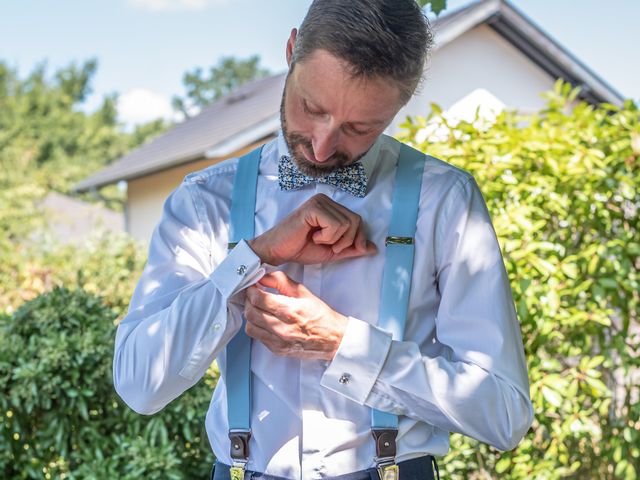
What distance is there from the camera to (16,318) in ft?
13.4

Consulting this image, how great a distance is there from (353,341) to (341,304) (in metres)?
0.17

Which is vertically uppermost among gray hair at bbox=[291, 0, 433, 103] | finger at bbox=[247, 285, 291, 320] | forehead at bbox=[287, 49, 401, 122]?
gray hair at bbox=[291, 0, 433, 103]

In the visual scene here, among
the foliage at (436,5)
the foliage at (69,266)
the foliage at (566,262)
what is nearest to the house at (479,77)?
the foliage at (69,266)

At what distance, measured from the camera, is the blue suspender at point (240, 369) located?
6.03 feet

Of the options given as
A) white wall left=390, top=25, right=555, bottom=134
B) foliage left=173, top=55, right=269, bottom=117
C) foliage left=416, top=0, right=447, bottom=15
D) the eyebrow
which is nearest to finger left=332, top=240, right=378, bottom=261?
the eyebrow

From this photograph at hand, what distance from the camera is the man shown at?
5.70 ft

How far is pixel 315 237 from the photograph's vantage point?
5.85 feet

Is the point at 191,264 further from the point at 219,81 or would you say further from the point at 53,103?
the point at 219,81

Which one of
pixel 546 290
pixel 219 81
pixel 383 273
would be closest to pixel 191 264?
pixel 383 273

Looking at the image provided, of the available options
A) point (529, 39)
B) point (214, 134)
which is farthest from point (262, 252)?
point (214, 134)

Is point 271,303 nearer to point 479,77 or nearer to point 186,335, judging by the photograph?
point 186,335

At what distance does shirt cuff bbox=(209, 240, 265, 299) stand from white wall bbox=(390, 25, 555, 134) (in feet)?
32.2

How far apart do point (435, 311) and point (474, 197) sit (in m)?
0.27

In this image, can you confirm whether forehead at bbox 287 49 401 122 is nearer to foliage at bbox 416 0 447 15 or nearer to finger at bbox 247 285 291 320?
finger at bbox 247 285 291 320
